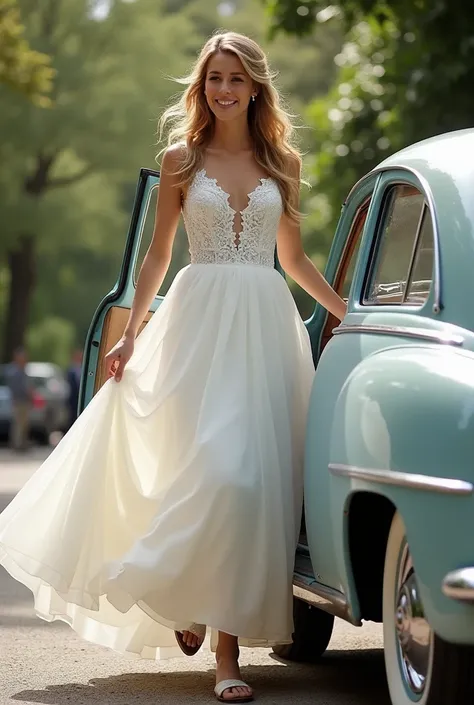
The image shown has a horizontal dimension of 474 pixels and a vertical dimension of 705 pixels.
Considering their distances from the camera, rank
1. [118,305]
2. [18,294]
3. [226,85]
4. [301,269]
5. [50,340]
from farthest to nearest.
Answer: [50,340] → [18,294] → [118,305] → [301,269] → [226,85]

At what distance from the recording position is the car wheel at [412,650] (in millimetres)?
4555

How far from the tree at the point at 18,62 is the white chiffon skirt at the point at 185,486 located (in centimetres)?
1657

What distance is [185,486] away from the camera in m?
5.63

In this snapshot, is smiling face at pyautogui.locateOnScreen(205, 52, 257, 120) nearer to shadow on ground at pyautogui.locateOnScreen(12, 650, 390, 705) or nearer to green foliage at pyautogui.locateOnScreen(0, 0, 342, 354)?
shadow on ground at pyautogui.locateOnScreen(12, 650, 390, 705)

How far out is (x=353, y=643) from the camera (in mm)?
7281

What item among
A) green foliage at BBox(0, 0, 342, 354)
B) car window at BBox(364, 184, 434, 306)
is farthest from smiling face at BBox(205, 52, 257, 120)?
green foliage at BBox(0, 0, 342, 354)

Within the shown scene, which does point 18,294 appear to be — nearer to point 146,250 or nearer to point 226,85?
point 146,250

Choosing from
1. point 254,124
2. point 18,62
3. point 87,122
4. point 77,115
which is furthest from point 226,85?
point 87,122

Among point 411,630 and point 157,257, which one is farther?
point 157,257

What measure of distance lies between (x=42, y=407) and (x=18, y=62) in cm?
1031

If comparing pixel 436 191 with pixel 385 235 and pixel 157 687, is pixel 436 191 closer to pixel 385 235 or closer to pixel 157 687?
pixel 385 235

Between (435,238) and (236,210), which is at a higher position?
(236,210)

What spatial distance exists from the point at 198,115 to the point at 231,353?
982 mm

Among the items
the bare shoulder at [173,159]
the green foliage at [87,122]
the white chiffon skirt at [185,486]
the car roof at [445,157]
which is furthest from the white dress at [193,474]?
the green foliage at [87,122]
